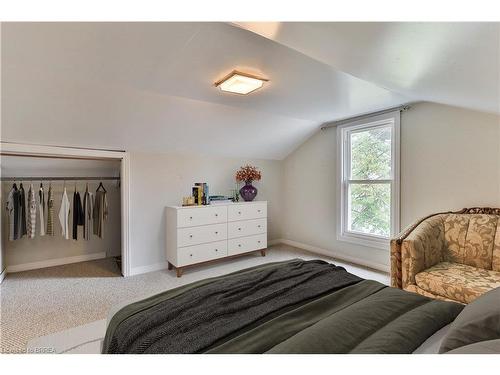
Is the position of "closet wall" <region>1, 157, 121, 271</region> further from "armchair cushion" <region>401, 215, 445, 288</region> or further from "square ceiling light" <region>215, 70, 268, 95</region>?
"armchair cushion" <region>401, 215, 445, 288</region>

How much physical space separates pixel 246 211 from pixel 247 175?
0.65 metres

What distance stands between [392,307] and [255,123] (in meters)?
2.94

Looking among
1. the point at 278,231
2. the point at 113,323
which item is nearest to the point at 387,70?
the point at 113,323

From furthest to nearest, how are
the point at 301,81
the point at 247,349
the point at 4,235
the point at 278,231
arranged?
the point at 278,231 < the point at 4,235 < the point at 301,81 < the point at 247,349

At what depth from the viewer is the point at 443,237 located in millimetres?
2600

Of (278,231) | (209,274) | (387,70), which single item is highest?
(387,70)

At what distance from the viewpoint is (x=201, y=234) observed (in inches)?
142

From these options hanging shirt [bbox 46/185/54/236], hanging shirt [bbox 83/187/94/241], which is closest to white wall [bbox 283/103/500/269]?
hanging shirt [bbox 83/187/94/241]

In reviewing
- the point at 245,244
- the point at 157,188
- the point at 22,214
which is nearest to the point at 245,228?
the point at 245,244

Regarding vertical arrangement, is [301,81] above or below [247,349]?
above

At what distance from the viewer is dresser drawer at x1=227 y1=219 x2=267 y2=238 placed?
154 inches

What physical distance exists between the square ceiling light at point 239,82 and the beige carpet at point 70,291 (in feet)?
7.55

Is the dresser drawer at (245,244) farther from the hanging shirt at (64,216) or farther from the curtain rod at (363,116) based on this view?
the hanging shirt at (64,216)
